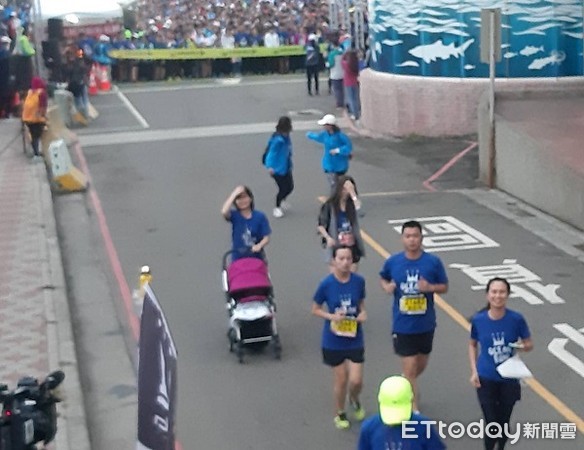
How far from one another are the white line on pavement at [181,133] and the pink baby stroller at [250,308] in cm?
1512

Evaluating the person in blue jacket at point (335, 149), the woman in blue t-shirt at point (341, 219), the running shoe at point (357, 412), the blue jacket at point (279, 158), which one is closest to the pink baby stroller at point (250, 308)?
the woman in blue t-shirt at point (341, 219)

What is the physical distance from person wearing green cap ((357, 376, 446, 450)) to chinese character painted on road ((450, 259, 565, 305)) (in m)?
6.80

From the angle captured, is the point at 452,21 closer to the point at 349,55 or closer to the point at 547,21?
the point at 547,21

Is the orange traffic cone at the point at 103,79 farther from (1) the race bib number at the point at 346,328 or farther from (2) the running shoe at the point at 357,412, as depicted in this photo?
(1) the race bib number at the point at 346,328

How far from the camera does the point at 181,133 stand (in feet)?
90.4

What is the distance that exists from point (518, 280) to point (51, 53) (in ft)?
77.6

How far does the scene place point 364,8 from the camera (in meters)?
32.8

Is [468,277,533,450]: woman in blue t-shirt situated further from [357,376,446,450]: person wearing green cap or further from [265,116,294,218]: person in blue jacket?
[265,116,294,218]: person in blue jacket

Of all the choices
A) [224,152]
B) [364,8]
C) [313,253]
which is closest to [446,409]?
[313,253]

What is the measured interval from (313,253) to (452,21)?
1072 centimetres

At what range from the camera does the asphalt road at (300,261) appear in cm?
1048

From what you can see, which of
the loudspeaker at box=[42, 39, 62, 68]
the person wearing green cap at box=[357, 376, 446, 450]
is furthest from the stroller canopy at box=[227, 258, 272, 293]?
the loudspeaker at box=[42, 39, 62, 68]

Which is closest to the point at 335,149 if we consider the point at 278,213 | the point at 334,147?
the point at 334,147

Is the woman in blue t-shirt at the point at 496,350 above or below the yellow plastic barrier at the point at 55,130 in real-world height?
above
